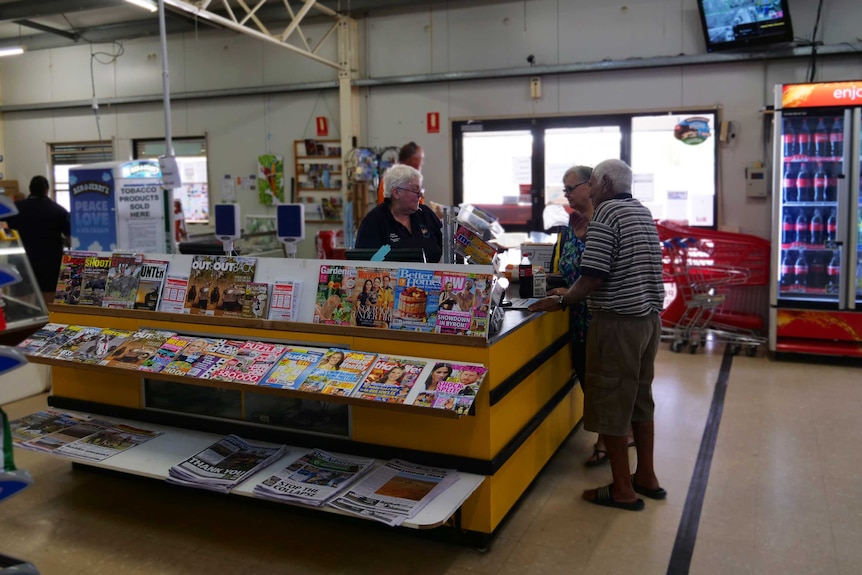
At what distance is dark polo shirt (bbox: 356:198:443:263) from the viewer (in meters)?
4.25

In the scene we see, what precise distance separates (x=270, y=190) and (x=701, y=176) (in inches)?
211

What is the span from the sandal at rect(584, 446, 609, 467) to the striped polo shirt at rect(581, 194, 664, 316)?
111 cm

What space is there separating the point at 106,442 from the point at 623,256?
2.65 m

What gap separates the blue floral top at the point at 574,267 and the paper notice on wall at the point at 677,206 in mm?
3977

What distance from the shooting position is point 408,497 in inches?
116

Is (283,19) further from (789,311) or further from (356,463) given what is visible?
(356,463)

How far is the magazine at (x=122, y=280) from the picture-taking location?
13.1 feet

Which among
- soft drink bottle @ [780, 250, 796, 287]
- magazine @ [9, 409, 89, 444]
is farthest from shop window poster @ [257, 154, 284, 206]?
soft drink bottle @ [780, 250, 796, 287]

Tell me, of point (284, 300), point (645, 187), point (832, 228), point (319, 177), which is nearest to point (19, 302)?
point (284, 300)

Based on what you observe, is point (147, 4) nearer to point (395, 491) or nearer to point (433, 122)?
point (433, 122)

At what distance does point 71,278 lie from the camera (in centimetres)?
420

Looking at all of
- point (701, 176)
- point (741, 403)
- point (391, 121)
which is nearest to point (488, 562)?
point (741, 403)

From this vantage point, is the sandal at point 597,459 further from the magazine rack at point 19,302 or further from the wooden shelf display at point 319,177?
A: the wooden shelf display at point 319,177

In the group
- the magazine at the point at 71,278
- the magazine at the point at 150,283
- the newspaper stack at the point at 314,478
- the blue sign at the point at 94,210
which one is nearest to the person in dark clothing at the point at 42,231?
the blue sign at the point at 94,210
